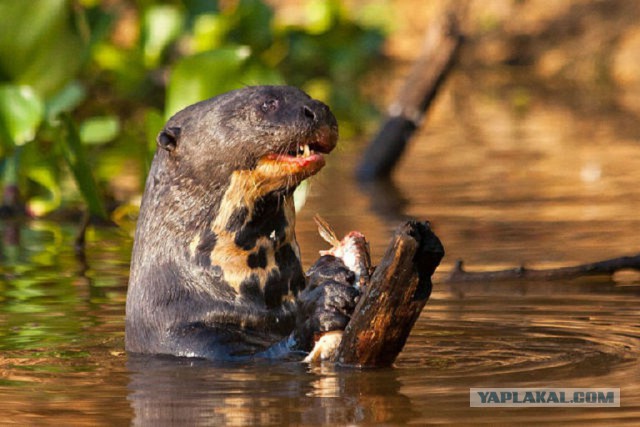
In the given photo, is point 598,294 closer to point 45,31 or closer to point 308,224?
point 308,224

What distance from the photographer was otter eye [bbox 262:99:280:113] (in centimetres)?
625

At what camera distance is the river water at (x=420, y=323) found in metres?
Answer: 5.36

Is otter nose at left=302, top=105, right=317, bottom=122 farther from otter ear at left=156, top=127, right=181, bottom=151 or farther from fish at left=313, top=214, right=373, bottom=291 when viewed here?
otter ear at left=156, top=127, right=181, bottom=151

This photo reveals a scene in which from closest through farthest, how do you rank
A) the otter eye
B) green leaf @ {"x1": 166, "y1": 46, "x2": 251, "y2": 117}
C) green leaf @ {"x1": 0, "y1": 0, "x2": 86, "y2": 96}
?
the otter eye < green leaf @ {"x1": 166, "y1": 46, "x2": 251, "y2": 117} < green leaf @ {"x1": 0, "y1": 0, "x2": 86, "y2": 96}

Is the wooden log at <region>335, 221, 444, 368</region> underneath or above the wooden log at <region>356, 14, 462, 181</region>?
underneath

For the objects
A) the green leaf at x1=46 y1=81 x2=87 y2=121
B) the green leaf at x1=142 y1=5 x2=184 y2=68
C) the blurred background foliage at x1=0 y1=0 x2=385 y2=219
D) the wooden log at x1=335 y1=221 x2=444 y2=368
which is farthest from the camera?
the green leaf at x1=142 y1=5 x2=184 y2=68

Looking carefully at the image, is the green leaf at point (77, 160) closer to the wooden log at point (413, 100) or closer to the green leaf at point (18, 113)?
the green leaf at point (18, 113)

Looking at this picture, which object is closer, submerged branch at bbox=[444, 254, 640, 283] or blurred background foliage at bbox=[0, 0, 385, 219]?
submerged branch at bbox=[444, 254, 640, 283]

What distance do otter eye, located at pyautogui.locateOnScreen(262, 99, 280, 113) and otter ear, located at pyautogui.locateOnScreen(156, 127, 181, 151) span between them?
416 mm

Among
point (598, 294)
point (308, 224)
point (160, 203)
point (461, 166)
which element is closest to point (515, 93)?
point (461, 166)

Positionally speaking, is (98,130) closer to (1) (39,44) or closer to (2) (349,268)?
(1) (39,44)

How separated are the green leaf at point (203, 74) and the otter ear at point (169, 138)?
134 inches

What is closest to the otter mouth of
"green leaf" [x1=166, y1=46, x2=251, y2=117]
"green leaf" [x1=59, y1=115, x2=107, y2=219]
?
"green leaf" [x1=166, y1=46, x2=251, y2=117]

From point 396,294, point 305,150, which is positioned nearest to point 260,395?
point 396,294
